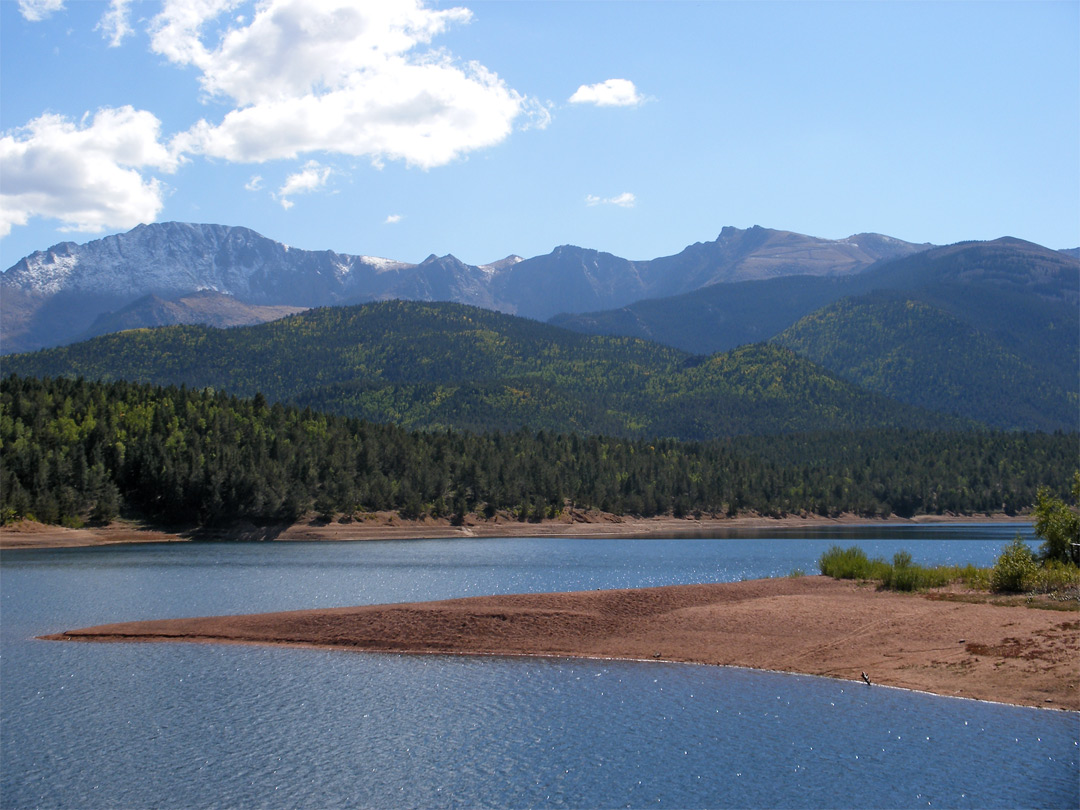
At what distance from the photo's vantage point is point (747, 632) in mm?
Answer: 36062

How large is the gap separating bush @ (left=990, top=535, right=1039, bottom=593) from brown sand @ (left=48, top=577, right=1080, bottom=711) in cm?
308

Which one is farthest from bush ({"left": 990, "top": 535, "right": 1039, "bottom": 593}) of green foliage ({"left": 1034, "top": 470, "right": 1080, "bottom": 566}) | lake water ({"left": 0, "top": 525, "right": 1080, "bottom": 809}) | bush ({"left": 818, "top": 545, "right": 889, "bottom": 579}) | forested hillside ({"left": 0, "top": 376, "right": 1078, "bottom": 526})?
forested hillside ({"left": 0, "top": 376, "right": 1078, "bottom": 526})

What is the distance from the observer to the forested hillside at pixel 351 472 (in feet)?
371

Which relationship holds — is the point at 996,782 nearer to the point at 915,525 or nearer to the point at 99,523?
the point at 99,523

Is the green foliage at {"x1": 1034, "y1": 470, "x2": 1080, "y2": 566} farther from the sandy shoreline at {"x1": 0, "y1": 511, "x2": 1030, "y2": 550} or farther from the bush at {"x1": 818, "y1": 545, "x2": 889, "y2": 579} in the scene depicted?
the sandy shoreline at {"x1": 0, "y1": 511, "x2": 1030, "y2": 550}

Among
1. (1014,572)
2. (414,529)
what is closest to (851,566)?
(1014,572)

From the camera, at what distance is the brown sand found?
1139 inches

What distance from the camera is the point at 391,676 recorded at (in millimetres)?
32156

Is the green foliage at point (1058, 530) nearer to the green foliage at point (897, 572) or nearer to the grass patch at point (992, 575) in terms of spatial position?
the grass patch at point (992, 575)

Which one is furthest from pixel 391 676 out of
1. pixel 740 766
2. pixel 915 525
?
pixel 915 525

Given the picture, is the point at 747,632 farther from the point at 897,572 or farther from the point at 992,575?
the point at 992,575

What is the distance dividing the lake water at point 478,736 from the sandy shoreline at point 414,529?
61.5m

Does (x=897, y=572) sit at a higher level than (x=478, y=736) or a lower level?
higher

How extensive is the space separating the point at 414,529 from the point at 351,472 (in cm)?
1310
